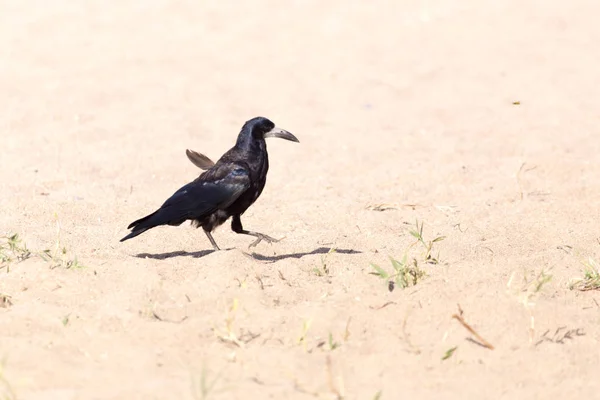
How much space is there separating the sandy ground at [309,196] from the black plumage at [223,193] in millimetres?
268

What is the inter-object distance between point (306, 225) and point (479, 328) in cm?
259

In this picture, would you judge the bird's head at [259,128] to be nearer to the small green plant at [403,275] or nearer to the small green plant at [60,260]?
the small green plant at [60,260]

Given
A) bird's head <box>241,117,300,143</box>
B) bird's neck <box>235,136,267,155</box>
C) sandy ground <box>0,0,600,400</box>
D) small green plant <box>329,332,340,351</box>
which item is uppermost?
bird's head <box>241,117,300,143</box>

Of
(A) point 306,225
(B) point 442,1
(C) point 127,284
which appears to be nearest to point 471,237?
(A) point 306,225

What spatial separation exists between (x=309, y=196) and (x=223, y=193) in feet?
5.19

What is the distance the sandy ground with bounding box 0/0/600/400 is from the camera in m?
3.46

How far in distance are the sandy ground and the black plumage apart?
268 millimetres

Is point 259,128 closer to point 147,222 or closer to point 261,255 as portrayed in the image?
point 261,255

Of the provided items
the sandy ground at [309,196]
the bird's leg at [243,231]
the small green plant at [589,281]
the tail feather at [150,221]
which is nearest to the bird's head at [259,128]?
the bird's leg at [243,231]

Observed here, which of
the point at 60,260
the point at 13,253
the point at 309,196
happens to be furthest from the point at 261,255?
the point at 309,196

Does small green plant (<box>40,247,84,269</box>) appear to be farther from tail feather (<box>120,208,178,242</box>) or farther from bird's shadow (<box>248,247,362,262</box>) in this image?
bird's shadow (<box>248,247,362,262</box>)

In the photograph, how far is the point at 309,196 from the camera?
691 centimetres

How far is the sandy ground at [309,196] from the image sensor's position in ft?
11.4

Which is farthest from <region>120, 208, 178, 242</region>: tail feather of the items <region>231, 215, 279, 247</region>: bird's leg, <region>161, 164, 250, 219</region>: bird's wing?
<region>231, 215, 279, 247</region>: bird's leg
